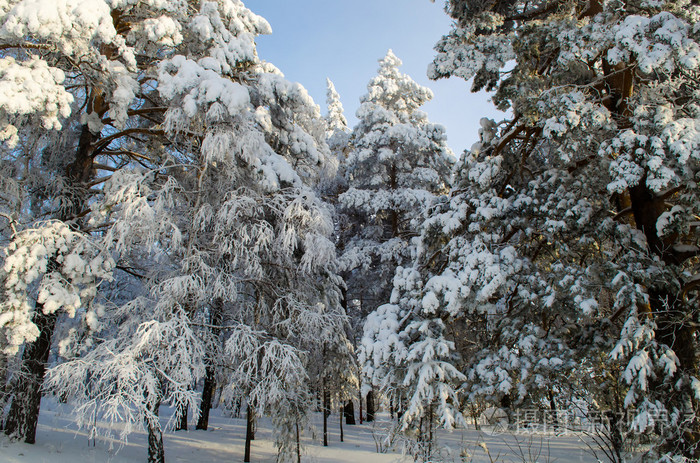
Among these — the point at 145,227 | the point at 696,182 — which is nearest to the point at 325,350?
the point at 145,227

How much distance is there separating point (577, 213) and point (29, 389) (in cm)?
1089

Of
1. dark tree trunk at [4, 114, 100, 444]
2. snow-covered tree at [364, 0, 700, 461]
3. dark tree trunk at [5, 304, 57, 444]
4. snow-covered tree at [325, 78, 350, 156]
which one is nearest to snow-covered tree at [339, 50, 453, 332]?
snow-covered tree at [364, 0, 700, 461]

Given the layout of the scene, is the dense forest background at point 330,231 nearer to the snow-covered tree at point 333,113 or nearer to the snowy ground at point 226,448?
the snowy ground at point 226,448

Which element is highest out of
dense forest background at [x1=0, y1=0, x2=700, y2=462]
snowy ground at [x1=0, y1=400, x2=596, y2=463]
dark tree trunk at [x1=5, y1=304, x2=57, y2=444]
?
dense forest background at [x1=0, y1=0, x2=700, y2=462]

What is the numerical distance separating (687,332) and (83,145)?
13092 millimetres

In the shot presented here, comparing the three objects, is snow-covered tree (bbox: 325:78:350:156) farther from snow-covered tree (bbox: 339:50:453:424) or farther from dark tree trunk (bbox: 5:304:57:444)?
dark tree trunk (bbox: 5:304:57:444)

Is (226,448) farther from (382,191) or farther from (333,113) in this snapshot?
(333,113)

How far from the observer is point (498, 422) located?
7344 mm

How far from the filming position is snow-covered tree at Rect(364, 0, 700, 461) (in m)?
5.75

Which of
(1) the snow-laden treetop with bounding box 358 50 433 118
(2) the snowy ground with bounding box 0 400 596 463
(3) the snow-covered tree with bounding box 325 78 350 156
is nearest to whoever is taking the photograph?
(2) the snowy ground with bounding box 0 400 596 463

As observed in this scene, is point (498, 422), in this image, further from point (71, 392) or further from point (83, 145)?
point (83, 145)

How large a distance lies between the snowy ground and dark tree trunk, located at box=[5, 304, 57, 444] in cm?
25

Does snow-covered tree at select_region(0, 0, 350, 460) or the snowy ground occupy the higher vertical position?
snow-covered tree at select_region(0, 0, 350, 460)

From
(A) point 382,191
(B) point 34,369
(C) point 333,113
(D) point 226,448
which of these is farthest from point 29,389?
(C) point 333,113
